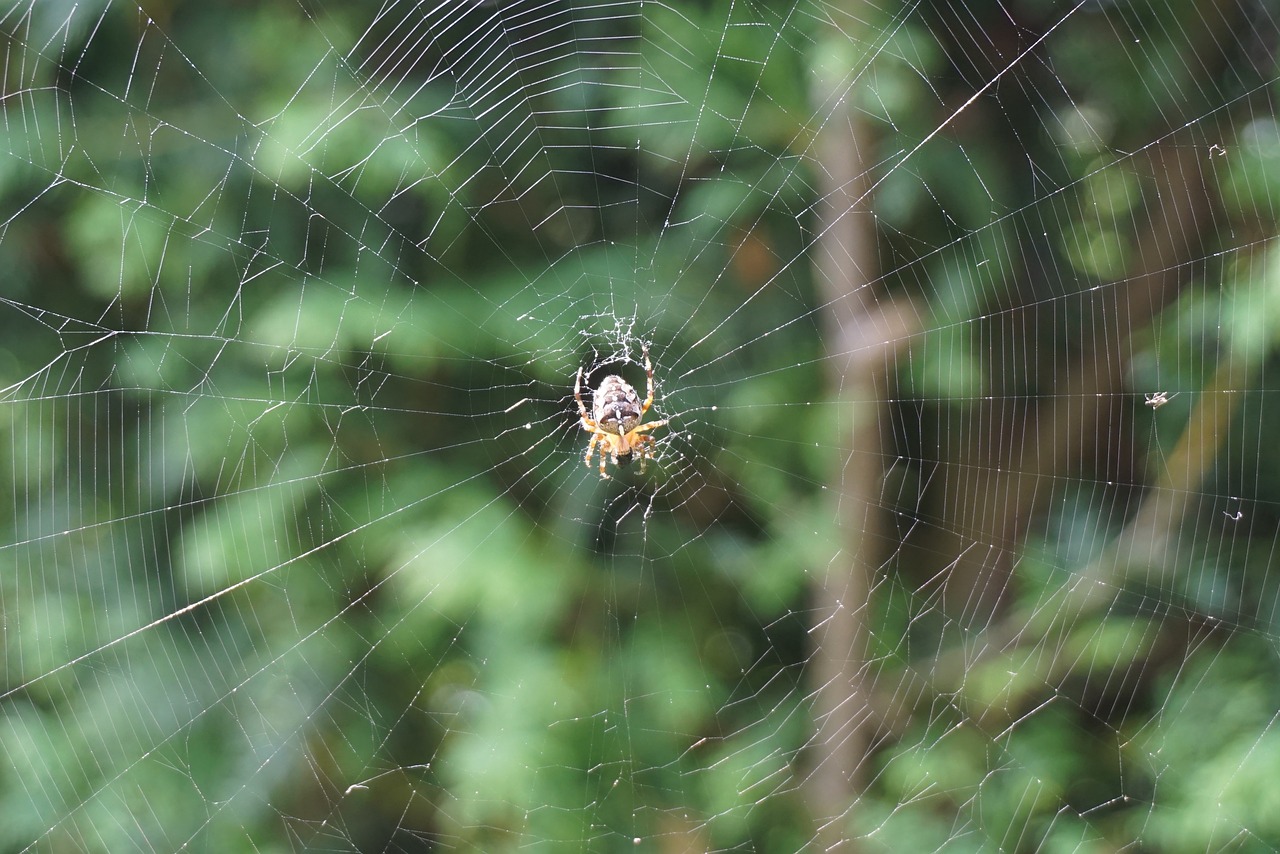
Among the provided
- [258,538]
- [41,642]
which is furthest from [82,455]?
[258,538]

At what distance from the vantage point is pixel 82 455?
352 cm

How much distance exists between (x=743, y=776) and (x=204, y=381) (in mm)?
2366

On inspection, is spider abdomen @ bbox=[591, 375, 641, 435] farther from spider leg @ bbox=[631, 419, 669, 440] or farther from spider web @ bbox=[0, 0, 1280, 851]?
spider web @ bbox=[0, 0, 1280, 851]

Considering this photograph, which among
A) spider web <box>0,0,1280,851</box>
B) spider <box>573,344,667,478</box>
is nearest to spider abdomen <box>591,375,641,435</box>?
spider <box>573,344,667,478</box>

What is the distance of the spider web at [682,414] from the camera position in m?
3.08

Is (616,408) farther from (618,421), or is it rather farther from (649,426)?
(649,426)

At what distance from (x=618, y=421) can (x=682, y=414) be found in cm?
26

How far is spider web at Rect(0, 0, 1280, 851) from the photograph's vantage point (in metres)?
3.08

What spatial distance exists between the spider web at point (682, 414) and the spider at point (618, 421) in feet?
0.65

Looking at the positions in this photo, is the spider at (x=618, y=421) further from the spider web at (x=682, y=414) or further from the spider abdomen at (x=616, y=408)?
the spider web at (x=682, y=414)

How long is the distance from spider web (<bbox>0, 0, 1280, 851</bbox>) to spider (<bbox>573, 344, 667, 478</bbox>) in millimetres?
197

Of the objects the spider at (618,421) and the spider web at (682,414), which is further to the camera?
the spider at (618,421)

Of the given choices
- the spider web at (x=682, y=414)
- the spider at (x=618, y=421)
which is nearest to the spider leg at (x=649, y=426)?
the spider at (x=618, y=421)

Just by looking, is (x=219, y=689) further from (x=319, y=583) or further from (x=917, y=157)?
(x=917, y=157)
